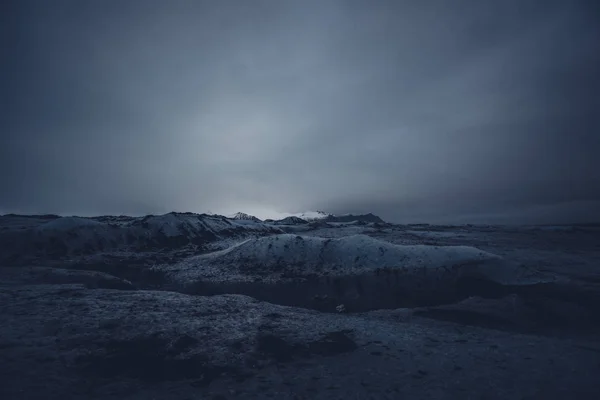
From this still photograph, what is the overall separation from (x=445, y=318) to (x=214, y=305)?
3.70 metres

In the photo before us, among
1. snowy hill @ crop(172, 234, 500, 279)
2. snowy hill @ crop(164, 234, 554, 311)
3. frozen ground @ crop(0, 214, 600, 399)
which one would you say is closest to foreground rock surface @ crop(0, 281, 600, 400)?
frozen ground @ crop(0, 214, 600, 399)

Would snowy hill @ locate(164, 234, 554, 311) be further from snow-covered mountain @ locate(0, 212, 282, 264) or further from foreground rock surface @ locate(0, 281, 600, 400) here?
snow-covered mountain @ locate(0, 212, 282, 264)

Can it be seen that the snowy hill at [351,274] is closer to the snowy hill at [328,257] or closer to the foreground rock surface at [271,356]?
the snowy hill at [328,257]

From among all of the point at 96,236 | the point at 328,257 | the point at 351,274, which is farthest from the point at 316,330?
the point at 96,236

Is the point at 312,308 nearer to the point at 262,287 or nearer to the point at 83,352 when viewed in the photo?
the point at 262,287

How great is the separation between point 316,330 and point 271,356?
0.88 meters

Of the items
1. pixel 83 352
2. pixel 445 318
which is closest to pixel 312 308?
pixel 445 318

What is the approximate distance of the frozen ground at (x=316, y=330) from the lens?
8.50ft

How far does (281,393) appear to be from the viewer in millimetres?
2510

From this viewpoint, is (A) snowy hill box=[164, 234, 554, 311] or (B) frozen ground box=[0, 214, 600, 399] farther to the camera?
(A) snowy hill box=[164, 234, 554, 311]

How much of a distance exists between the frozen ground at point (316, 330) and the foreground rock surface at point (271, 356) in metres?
0.02

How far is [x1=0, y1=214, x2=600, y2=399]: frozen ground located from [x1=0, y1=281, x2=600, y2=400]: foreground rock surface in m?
0.02

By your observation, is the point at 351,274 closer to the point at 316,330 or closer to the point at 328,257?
the point at 328,257

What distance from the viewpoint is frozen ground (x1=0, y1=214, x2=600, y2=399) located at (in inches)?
102
